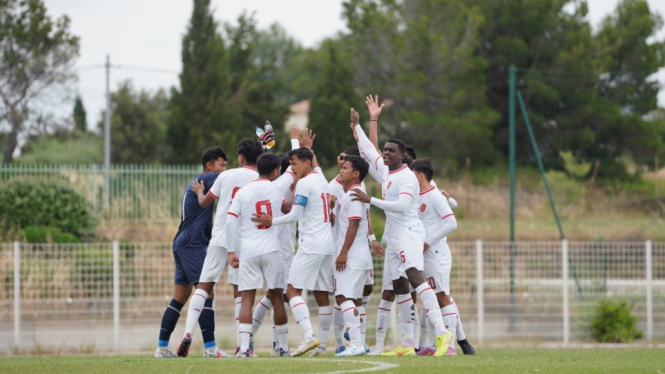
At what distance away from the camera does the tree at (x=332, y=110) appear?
3588 cm

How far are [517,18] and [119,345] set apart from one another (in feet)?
102

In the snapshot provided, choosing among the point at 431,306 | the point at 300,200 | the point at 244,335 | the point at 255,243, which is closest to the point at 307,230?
the point at 300,200

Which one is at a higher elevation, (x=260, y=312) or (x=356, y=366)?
(x=260, y=312)

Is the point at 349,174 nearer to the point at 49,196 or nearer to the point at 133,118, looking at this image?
the point at 49,196

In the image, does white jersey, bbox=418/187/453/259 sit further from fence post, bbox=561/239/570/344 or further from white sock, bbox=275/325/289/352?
fence post, bbox=561/239/570/344

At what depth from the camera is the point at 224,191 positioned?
392 inches

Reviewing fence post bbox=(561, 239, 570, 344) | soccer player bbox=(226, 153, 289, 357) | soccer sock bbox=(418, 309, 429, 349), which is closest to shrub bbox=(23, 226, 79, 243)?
fence post bbox=(561, 239, 570, 344)

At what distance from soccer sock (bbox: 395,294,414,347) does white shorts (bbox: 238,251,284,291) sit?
4.92ft

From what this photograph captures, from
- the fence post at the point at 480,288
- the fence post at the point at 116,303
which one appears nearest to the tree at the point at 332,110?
the fence post at the point at 480,288

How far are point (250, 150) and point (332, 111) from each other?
26.5 metres

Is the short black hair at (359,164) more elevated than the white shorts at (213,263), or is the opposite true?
the short black hair at (359,164)

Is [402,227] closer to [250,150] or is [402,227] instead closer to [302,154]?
[302,154]

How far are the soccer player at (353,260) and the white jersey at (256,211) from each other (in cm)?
73

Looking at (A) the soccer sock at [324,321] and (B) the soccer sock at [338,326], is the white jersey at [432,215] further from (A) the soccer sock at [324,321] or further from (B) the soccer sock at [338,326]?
(A) the soccer sock at [324,321]
